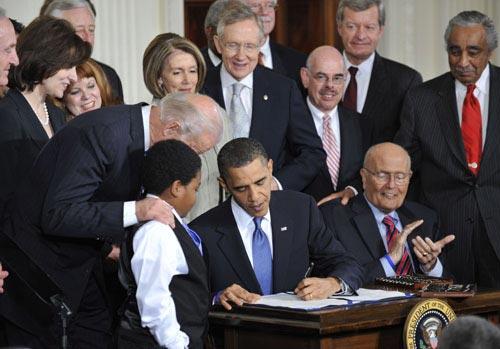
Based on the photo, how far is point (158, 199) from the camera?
458 centimetres

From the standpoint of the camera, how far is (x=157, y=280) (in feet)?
14.4

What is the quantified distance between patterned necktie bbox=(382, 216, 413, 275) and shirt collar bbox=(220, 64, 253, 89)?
37.1 inches

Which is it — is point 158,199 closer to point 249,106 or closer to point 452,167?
point 249,106

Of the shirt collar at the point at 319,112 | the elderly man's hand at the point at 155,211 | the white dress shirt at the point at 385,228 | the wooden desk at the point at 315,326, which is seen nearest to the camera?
the elderly man's hand at the point at 155,211

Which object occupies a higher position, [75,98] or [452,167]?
[75,98]

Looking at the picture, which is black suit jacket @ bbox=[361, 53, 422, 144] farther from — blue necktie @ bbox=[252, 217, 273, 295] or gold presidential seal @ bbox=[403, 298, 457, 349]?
gold presidential seal @ bbox=[403, 298, 457, 349]

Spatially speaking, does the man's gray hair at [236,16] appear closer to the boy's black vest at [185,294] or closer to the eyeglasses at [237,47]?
the eyeglasses at [237,47]

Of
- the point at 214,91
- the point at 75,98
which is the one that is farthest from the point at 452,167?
the point at 75,98

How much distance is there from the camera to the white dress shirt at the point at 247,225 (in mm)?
5250

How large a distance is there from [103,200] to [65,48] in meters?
0.65

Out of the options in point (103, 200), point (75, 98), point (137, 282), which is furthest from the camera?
point (75, 98)

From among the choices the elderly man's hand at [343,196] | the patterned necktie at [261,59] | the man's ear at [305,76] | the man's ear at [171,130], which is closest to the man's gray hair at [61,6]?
the patterned necktie at [261,59]

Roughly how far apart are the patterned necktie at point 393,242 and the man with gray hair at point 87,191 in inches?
58.6

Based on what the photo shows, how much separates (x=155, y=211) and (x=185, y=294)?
33 cm
